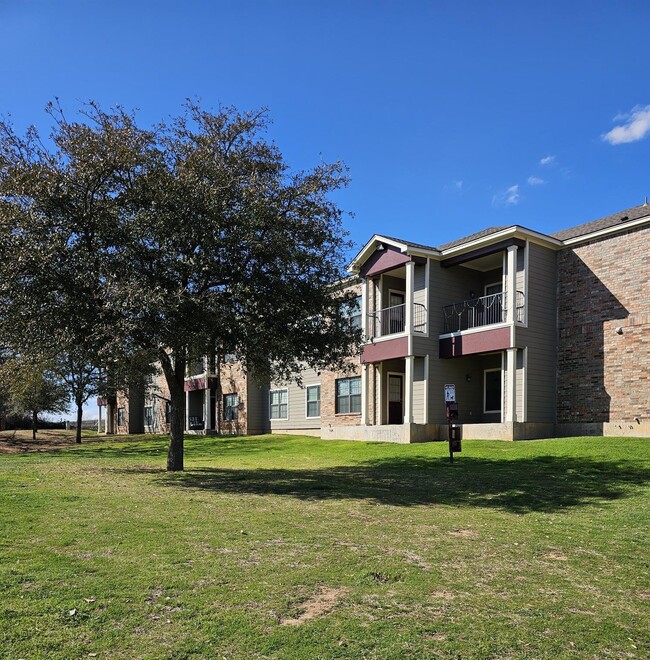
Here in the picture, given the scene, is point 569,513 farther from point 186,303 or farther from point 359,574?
point 186,303

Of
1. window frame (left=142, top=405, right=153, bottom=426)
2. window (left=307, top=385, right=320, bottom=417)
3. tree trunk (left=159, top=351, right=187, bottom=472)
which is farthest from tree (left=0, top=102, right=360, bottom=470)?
window frame (left=142, top=405, right=153, bottom=426)

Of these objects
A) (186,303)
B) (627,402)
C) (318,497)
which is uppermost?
(186,303)

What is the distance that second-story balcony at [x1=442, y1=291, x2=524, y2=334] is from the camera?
23.4 meters

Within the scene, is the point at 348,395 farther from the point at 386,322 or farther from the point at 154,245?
the point at 154,245

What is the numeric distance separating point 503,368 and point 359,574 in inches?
658

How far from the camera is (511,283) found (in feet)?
70.2

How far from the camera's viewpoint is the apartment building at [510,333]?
799 inches

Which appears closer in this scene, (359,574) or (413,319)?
(359,574)

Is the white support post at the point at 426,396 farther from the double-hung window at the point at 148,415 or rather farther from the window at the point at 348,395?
the double-hung window at the point at 148,415

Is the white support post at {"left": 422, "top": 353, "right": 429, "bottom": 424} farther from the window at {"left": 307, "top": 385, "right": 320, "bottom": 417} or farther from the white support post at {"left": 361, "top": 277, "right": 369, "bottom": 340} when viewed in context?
the window at {"left": 307, "top": 385, "right": 320, "bottom": 417}

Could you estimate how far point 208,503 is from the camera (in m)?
10.6

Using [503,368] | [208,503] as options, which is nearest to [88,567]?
[208,503]

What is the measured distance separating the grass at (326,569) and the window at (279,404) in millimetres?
19873

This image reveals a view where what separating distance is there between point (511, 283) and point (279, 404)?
53.8ft
